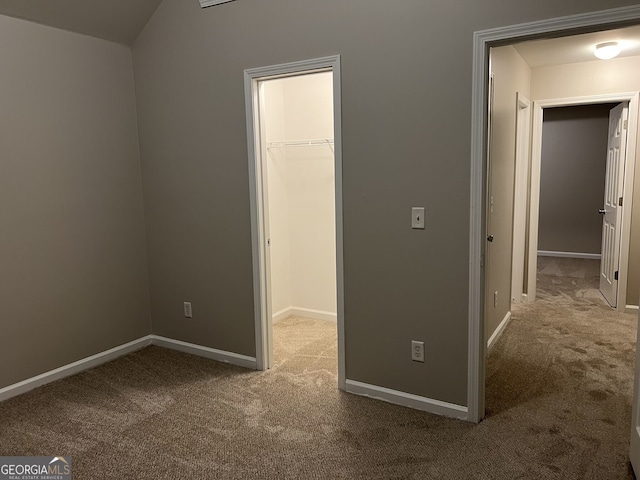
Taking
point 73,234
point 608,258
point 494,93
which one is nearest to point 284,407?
point 73,234

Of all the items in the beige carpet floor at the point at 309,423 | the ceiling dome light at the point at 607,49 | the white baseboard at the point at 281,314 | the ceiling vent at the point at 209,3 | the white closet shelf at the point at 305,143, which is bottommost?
the beige carpet floor at the point at 309,423

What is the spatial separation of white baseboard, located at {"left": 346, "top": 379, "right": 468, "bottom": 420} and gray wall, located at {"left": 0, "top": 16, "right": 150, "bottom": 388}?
75.8 inches

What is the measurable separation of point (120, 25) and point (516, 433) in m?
3.61

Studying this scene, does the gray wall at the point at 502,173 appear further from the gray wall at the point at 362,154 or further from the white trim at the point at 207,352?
the white trim at the point at 207,352

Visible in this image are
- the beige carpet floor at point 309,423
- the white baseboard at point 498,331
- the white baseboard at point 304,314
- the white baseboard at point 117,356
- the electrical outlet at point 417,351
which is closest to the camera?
the beige carpet floor at point 309,423

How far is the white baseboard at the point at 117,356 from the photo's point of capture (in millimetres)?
3160

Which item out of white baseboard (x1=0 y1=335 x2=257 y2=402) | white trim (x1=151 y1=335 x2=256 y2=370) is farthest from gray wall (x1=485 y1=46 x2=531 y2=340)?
white baseboard (x1=0 y1=335 x2=257 y2=402)

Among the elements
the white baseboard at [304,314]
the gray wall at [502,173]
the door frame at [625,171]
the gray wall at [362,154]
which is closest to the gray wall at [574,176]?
the door frame at [625,171]

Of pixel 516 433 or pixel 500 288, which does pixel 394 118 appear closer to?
pixel 516 433

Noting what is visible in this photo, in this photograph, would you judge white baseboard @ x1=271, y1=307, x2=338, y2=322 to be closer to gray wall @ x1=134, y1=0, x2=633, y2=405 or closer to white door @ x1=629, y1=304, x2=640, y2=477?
gray wall @ x1=134, y1=0, x2=633, y2=405

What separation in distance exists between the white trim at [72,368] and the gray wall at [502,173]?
8.92ft

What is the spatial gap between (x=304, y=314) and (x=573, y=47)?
330 centimetres

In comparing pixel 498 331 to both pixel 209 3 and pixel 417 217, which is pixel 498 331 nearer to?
pixel 417 217

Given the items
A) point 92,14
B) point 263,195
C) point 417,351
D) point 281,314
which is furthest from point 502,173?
point 92,14
